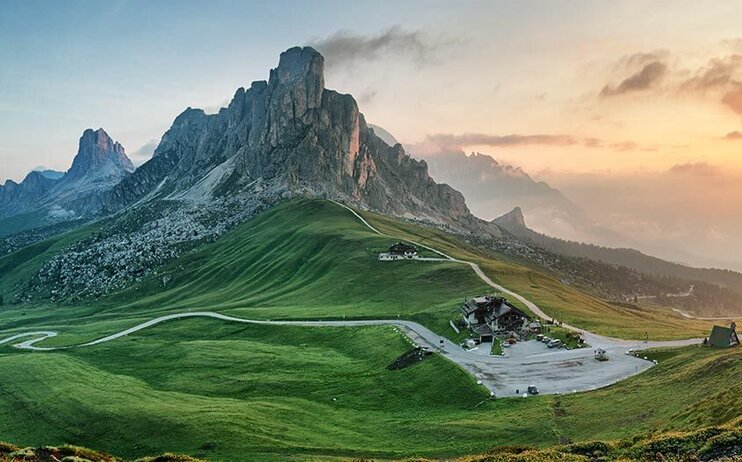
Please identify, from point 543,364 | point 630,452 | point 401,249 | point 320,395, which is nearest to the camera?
point 630,452

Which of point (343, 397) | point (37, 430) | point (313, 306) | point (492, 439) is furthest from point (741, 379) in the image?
point (313, 306)

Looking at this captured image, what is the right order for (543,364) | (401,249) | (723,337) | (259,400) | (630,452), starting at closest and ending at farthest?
(630,452)
(259,400)
(543,364)
(723,337)
(401,249)

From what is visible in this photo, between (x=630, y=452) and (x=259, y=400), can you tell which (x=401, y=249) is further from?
(x=630, y=452)

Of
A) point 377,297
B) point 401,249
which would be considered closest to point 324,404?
point 377,297

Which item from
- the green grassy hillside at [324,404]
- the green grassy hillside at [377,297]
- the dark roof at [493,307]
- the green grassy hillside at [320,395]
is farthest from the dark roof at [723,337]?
the dark roof at [493,307]

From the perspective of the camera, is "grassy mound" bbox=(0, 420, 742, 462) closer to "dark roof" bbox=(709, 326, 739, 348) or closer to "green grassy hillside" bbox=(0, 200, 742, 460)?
"green grassy hillside" bbox=(0, 200, 742, 460)

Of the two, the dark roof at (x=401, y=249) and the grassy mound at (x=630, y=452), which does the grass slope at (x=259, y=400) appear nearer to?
the grassy mound at (x=630, y=452)

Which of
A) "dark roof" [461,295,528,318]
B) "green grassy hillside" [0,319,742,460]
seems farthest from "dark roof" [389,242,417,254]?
"dark roof" [461,295,528,318]

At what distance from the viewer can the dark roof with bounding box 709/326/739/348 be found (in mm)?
80625

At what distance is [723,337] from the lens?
81125 mm

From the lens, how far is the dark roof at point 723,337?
265 ft

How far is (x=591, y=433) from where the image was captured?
168 feet

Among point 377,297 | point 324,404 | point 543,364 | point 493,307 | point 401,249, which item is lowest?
point 324,404

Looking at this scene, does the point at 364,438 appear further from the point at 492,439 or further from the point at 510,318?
the point at 510,318
